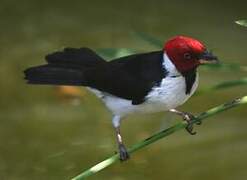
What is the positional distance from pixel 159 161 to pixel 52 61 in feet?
2.07

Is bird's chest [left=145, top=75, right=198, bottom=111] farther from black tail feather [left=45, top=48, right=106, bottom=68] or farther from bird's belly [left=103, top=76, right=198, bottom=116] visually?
black tail feather [left=45, top=48, right=106, bottom=68]

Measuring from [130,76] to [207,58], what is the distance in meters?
0.21

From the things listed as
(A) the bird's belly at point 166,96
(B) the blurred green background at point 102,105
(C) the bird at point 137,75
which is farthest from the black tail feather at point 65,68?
(B) the blurred green background at point 102,105

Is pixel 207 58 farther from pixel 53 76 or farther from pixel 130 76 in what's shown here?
pixel 53 76

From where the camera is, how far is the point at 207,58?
5.57 feet

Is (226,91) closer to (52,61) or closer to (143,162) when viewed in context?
(143,162)

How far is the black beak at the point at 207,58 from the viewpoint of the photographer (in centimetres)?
169

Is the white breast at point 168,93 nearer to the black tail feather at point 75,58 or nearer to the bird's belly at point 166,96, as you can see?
the bird's belly at point 166,96

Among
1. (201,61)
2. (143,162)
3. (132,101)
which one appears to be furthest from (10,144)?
(201,61)

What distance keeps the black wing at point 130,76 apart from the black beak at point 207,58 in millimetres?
91

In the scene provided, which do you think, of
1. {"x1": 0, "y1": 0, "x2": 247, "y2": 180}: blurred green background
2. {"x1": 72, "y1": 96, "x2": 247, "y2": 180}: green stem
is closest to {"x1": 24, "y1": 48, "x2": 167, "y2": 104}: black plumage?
{"x1": 72, "y1": 96, "x2": 247, "y2": 180}: green stem

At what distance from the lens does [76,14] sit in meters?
3.32

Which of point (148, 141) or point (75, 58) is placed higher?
point (75, 58)

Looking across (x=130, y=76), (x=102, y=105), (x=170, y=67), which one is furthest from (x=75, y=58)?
(x=102, y=105)
